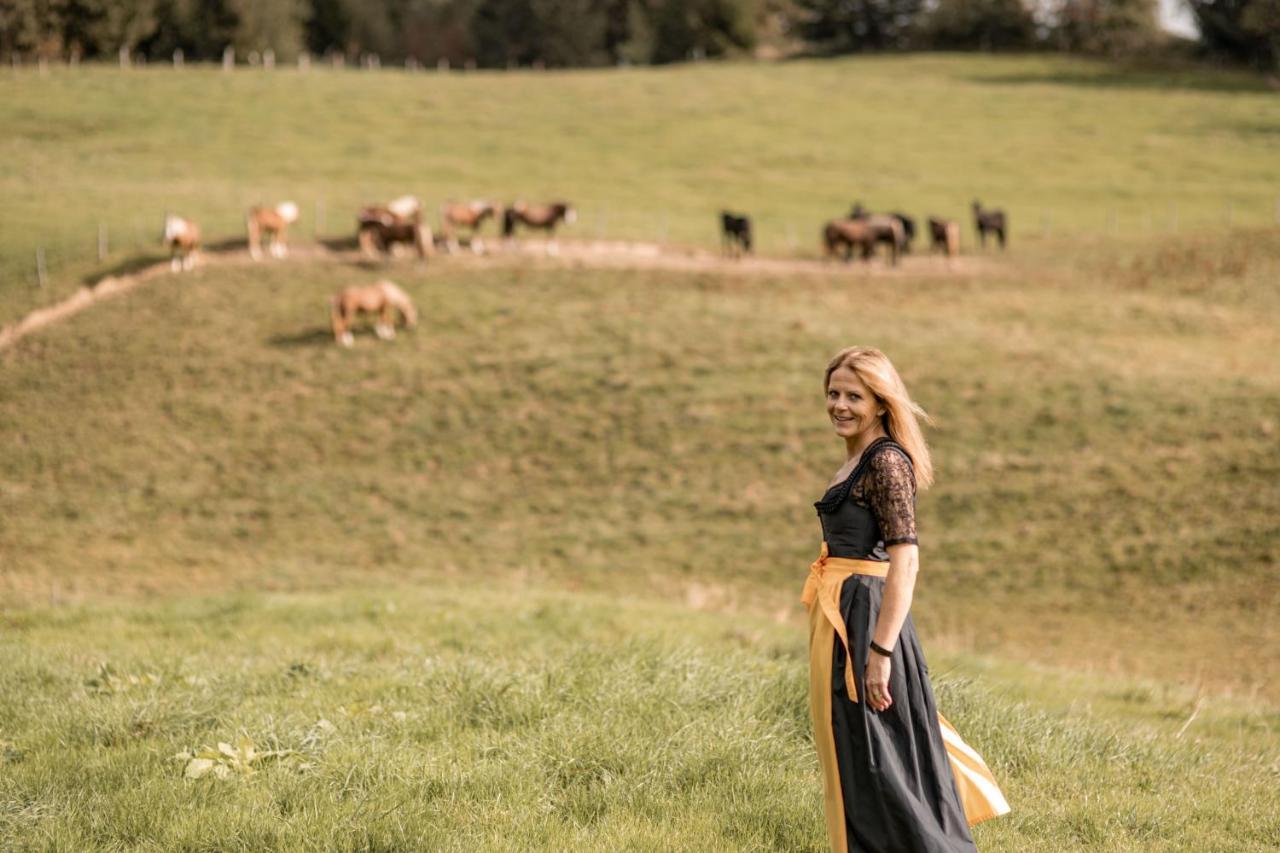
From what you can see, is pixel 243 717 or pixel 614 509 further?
pixel 614 509

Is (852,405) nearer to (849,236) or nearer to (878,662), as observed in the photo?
(878,662)

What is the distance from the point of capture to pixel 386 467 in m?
20.4

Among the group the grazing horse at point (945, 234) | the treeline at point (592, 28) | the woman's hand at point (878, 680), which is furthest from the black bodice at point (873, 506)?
the treeline at point (592, 28)

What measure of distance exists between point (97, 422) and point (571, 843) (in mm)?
19948

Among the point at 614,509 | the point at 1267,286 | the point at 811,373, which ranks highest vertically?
the point at 1267,286

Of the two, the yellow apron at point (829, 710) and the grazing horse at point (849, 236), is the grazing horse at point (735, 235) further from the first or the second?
the yellow apron at point (829, 710)

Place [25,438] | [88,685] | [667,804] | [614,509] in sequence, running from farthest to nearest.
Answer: [25,438] → [614,509] → [88,685] → [667,804]

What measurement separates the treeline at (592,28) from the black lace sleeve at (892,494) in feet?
227

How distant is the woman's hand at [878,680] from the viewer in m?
4.39

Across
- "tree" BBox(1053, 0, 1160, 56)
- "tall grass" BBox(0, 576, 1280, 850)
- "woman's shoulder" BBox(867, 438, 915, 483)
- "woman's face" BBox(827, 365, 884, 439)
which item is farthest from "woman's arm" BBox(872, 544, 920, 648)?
"tree" BBox(1053, 0, 1160, 56)

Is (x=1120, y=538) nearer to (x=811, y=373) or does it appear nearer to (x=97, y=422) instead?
(x=811, y=373)

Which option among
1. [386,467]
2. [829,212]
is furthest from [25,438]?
[829,212]

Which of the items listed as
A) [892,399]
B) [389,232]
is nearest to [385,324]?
[389,232]

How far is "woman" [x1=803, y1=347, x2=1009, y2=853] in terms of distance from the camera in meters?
4.40
